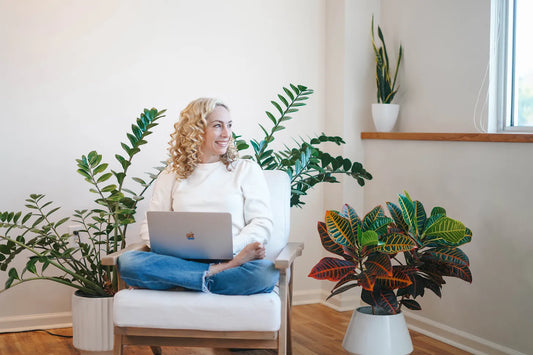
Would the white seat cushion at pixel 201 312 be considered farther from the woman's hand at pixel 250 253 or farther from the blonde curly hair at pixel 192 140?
the blonde curly hair at pixel 192 140

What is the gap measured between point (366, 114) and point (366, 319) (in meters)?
1.70

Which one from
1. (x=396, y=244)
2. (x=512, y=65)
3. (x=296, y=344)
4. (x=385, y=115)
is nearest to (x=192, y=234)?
(x=396, y=244)

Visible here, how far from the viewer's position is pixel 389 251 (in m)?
2.33

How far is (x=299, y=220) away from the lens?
3920 millimetres

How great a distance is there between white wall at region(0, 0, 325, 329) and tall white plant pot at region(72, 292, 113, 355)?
26.6 inches

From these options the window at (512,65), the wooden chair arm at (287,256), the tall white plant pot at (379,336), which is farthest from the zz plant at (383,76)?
the tall white plant pot at (379,336)

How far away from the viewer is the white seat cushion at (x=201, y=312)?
2213 mm

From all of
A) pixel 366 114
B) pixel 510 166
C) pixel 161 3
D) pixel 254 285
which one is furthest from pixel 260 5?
pixel 254 285

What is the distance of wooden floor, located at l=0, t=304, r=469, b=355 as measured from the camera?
9.87 feet

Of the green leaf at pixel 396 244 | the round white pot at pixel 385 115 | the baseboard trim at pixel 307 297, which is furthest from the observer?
the baseboard trim at pixel 307 297

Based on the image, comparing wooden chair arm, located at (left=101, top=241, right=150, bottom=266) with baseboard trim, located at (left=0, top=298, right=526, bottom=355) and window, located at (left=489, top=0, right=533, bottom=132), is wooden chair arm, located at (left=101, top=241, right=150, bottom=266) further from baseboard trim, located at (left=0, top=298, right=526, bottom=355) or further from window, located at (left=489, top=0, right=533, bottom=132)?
window, located at (left=489, top=0, right=533, bottom=132)

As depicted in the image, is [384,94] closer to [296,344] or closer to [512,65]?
[512,65]

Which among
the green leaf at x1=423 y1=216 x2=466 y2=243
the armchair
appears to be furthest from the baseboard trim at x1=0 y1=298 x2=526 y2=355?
the armchair

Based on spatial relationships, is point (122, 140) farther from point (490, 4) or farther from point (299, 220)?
point (490, 4)
